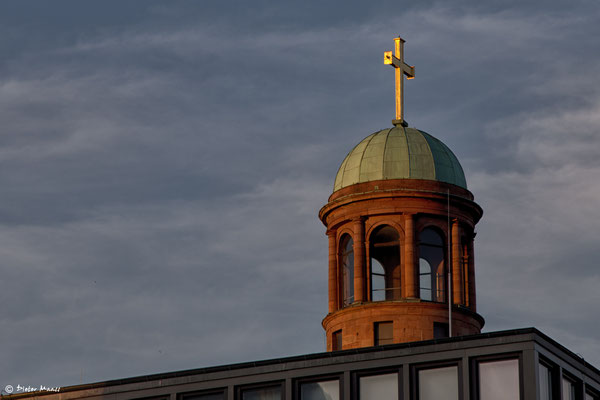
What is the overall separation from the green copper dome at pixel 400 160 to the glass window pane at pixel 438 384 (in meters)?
18.2

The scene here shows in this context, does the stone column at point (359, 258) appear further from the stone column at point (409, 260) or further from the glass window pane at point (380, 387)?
the glass window pane at point (380, 387)

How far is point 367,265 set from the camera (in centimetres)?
8238

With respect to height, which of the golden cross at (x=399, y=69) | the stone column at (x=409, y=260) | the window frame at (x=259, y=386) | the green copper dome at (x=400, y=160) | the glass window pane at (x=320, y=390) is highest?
the golden cross at (x=399, y=69)

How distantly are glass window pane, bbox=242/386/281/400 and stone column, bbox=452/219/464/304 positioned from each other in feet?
51.0

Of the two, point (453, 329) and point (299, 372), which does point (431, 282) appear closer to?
point (453, 329)

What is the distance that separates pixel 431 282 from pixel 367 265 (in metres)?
3.20

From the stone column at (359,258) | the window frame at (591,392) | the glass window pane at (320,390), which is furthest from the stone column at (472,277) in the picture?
the glass window pane at (320,390)

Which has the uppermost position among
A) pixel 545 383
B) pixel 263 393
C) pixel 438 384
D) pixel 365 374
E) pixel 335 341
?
pixel 335 341

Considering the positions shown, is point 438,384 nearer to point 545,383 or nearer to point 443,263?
point 545,383

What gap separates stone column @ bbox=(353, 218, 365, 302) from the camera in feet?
269

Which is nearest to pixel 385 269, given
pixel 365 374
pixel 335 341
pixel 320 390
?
pixel 335 341

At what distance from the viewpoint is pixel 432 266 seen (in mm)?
83562

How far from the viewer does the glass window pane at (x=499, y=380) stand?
64.5m

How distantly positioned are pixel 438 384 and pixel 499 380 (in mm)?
2373
